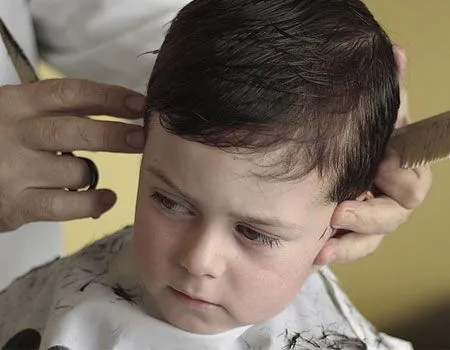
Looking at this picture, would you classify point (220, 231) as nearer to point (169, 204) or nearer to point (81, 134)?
point (169, 204)

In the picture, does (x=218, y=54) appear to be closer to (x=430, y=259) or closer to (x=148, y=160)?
(x=148, y=160)

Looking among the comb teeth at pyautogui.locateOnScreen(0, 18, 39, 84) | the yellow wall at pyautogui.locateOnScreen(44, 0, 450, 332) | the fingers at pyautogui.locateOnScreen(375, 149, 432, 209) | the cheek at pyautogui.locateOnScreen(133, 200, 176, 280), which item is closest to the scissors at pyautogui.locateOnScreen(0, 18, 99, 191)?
the comb teeth at pyautogui.locateOnScreen(0, 18, 39, 84)

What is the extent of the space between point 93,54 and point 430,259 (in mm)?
637

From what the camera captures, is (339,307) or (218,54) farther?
(339,307)

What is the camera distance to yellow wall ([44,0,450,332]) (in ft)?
3.50

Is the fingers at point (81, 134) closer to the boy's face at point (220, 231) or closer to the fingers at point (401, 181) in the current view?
the boy's face at point (220, 231)

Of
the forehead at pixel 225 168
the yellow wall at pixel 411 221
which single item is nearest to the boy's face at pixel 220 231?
the forehead at pixel 225 168

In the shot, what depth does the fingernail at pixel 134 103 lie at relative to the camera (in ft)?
2.05

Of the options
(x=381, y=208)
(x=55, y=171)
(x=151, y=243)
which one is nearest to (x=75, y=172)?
(x=55, y=171)

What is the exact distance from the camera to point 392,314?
51.6 inches

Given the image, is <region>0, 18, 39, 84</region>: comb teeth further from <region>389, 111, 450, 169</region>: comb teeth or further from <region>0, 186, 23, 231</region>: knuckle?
<region>389, 111, 450, 169</region>: comb teeth

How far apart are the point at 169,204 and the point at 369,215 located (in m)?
0.16

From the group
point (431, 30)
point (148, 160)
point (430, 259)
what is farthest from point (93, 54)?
point (430, 259)

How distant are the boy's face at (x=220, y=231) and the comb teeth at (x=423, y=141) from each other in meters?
0.08
